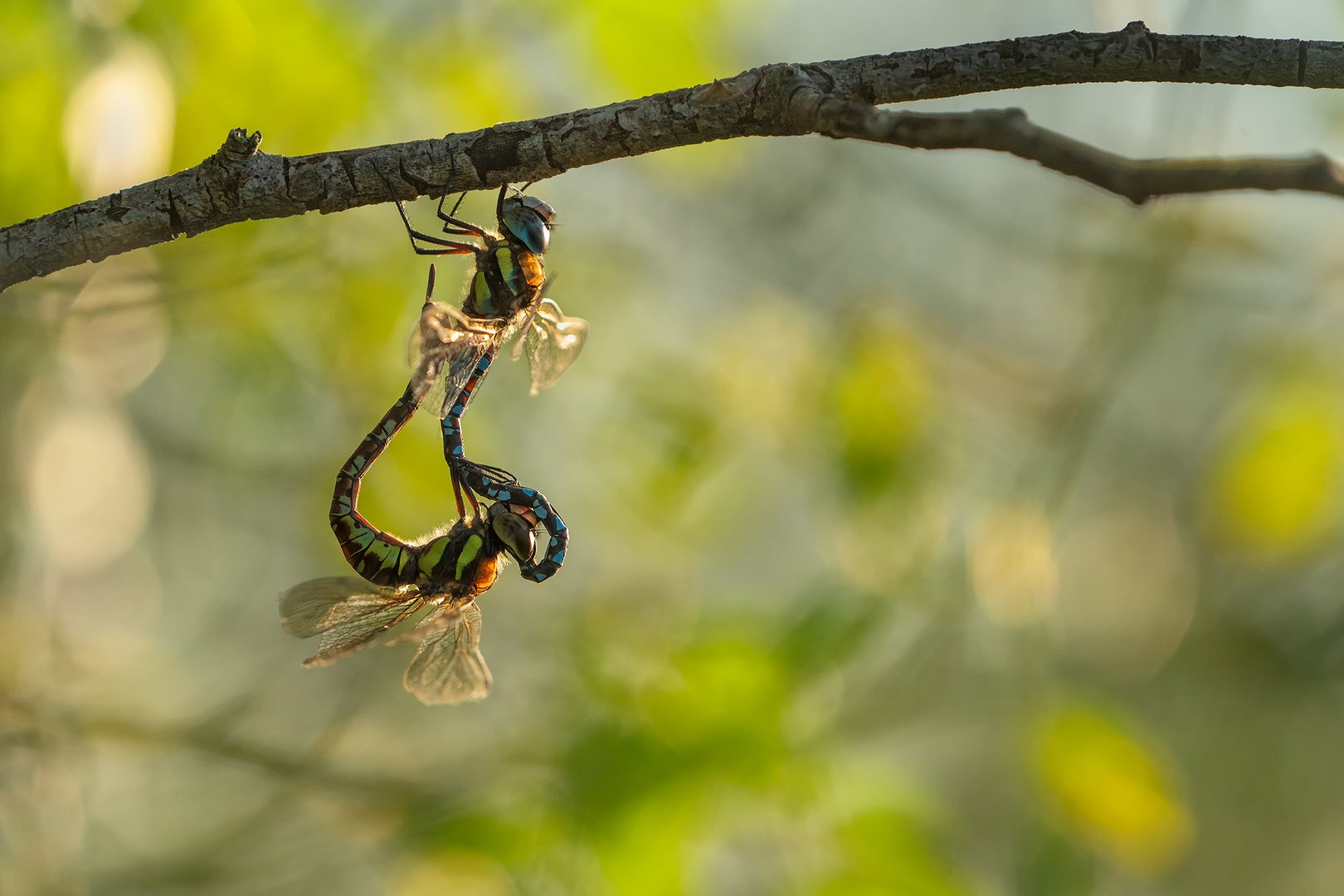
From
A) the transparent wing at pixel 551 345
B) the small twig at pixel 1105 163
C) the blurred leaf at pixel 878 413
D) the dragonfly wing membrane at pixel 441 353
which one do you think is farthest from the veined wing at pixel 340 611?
the small twig at pixel 1105 163

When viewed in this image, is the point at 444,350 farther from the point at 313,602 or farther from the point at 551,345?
the point at 313,602

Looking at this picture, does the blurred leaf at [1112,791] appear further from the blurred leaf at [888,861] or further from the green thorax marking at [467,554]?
the green thorax marking at [467,554]

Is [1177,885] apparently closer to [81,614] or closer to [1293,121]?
[1293,121]

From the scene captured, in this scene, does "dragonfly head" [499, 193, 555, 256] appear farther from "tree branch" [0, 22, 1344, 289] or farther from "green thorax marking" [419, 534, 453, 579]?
"green thorax marking" [419, 534, 453, 579]

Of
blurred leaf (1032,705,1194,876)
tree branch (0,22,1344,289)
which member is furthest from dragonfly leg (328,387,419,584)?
blurred leaf (1032,705,1194,876)

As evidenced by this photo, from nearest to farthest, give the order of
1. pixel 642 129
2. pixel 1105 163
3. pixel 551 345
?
pixel 1105 163
pixel 642 129
pixel 551 345

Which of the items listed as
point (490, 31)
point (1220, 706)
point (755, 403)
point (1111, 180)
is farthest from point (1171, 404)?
point (1111, 180)

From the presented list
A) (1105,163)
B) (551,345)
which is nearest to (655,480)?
(551,345)
